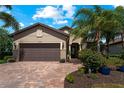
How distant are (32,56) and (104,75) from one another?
11.9 metres

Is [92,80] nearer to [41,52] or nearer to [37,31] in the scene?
[41,52]

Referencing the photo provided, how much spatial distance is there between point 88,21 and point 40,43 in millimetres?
7062

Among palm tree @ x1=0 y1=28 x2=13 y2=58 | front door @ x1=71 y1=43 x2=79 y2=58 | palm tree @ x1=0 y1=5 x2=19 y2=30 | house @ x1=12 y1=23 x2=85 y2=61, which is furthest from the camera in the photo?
palm tree @ x1=0 y1=28 x2=13 y2=58

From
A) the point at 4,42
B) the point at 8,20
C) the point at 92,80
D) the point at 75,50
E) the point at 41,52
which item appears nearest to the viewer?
the point at 92,80

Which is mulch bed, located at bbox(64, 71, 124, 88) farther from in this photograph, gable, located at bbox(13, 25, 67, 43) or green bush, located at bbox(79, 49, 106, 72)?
gable, located at bbox(13, 25, 67, 43)

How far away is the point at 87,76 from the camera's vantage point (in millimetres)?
13461

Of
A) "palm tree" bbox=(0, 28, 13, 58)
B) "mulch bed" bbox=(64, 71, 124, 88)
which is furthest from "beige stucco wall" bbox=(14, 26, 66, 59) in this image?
"mulch bed" bbox=(64, 71, 124, 88)

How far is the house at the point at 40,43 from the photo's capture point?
24125 millimetres

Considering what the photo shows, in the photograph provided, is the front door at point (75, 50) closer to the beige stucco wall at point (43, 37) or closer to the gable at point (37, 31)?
the beige stucco wall at point (43, 37)

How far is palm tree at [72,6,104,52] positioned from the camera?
61.6 ft

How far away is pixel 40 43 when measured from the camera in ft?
79.9

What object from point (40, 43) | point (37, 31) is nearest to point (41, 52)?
point (40, 43)
